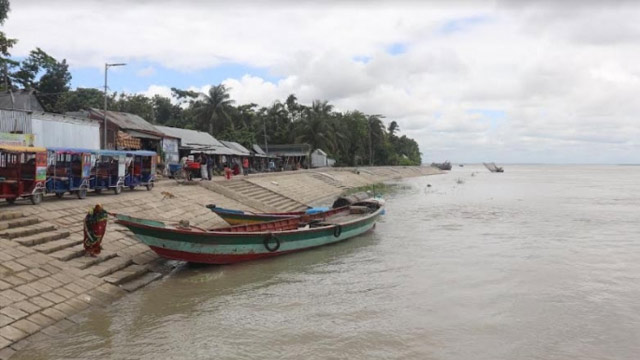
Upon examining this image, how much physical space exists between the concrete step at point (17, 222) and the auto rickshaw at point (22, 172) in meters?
1.64

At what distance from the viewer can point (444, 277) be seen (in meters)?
13.8

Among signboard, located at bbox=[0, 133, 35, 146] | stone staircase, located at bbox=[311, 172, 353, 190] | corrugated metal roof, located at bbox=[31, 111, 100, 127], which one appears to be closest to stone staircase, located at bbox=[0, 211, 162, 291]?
signboard, located at bbox=[0, 133, 35, 146]

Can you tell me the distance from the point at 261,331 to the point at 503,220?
21472 mm

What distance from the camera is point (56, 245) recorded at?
37.2ft

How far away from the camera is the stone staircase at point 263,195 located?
27.3 meters

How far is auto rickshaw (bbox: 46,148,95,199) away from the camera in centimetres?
1555

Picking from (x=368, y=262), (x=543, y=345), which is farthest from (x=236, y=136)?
(x=543, y=345)

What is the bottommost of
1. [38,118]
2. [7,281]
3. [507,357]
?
[507,357]

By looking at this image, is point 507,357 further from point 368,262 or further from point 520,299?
point 368,262

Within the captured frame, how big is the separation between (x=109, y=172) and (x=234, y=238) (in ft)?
26.5

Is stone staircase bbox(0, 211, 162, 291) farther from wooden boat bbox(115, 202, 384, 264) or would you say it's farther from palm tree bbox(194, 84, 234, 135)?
palm tree bbox(194, 84, 234, 135)

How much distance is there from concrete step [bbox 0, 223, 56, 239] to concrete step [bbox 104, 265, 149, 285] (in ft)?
7.69

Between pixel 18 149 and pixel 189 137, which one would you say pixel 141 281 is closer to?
pixel 18 149

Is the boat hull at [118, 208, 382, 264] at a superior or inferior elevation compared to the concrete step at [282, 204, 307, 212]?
superior
